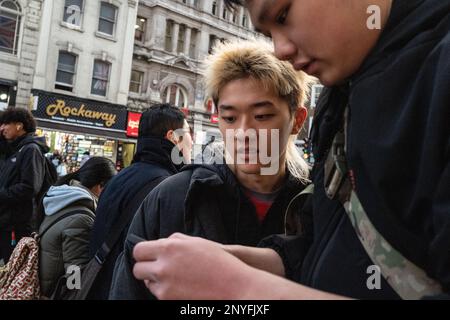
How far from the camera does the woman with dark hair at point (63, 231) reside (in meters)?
2.98

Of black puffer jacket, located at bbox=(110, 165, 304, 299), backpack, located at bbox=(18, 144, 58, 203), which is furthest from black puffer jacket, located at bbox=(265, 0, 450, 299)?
backpack, located at bbox=(18, 144, 58, 203)

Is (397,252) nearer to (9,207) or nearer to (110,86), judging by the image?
(9,207)

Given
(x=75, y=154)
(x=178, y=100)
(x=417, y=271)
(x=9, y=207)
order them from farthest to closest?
(x=178, y=100)
(x=75, y=154)
(x=9, y=207)
(x=417, y=271)

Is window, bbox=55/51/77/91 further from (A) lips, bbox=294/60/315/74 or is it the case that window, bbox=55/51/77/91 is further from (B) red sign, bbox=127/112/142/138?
(A) lips, bbox=294/60/315/74

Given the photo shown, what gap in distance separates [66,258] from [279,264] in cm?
237

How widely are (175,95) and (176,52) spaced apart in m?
2.69

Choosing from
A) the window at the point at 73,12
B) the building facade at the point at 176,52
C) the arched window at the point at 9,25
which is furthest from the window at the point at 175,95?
the arched window at the point at 9,25

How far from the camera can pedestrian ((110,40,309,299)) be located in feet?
5.54

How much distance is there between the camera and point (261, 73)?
6.48 feet

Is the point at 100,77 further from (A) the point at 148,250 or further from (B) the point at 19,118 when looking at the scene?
(A) the point at 148,250

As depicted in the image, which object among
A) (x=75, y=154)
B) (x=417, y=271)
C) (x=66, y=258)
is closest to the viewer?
(x=417, y=271)

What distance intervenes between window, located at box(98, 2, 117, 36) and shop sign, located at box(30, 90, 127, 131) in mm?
4068
